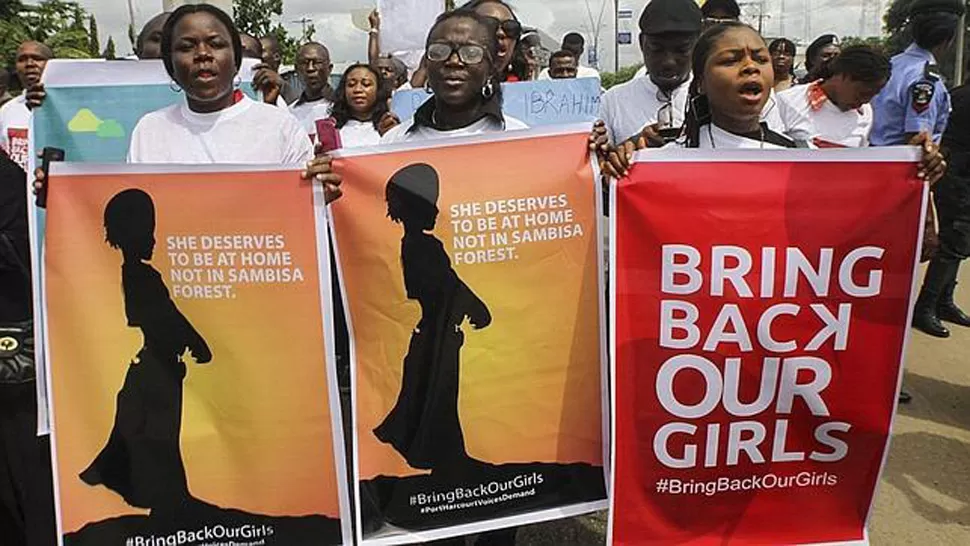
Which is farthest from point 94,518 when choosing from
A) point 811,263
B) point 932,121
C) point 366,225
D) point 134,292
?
point 932,121

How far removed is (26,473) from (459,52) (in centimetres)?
196

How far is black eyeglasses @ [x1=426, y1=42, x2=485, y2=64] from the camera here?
2.66 metres

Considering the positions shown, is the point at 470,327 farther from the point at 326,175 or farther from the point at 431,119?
the point at 431,119

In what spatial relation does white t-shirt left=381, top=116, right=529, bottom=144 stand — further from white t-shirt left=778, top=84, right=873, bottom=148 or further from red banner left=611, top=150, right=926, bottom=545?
white t-shirt left=778, top=84, right=873, bottom=148

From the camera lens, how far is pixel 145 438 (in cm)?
251

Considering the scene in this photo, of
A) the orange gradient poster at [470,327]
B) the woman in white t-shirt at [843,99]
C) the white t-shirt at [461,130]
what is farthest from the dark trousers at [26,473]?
the woman in white t-shirt at [843,99]

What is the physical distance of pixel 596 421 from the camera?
266 cm

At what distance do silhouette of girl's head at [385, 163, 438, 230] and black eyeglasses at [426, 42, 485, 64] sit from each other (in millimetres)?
393

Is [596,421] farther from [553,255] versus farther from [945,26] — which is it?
[945,26]

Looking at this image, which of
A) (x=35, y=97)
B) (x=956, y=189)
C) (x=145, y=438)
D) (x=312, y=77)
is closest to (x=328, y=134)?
(x=312, y=77)

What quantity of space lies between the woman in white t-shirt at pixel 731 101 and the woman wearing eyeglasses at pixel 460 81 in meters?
0.51

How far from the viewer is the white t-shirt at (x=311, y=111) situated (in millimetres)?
5121

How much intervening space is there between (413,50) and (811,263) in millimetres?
3828

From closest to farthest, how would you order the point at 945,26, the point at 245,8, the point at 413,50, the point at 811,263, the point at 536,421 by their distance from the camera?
the point at 811,263 → the point at 536,421 → the point at 945,26 → the point at 413,50 → the point at 245,8
